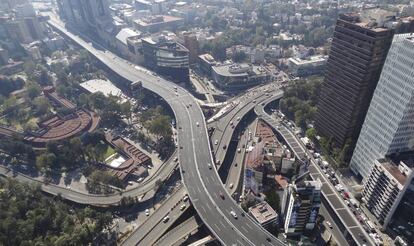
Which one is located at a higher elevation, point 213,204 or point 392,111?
point 392,111

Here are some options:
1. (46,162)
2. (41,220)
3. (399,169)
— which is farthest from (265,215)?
(46,162)

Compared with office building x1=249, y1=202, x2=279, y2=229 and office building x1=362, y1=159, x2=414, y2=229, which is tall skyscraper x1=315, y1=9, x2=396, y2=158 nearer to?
office building x1=362, y1=159, x2=414, y2=229

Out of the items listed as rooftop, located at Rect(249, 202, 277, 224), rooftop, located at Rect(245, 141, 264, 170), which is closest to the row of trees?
rooftop, located at Rect(249, 202, 277, 224)

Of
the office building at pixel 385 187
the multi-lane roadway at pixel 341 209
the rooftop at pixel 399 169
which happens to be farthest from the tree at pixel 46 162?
the rooftop at pixel 399 169

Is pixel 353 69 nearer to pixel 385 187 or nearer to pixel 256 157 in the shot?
pixel 385 187

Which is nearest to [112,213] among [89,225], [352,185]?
[89,225]
